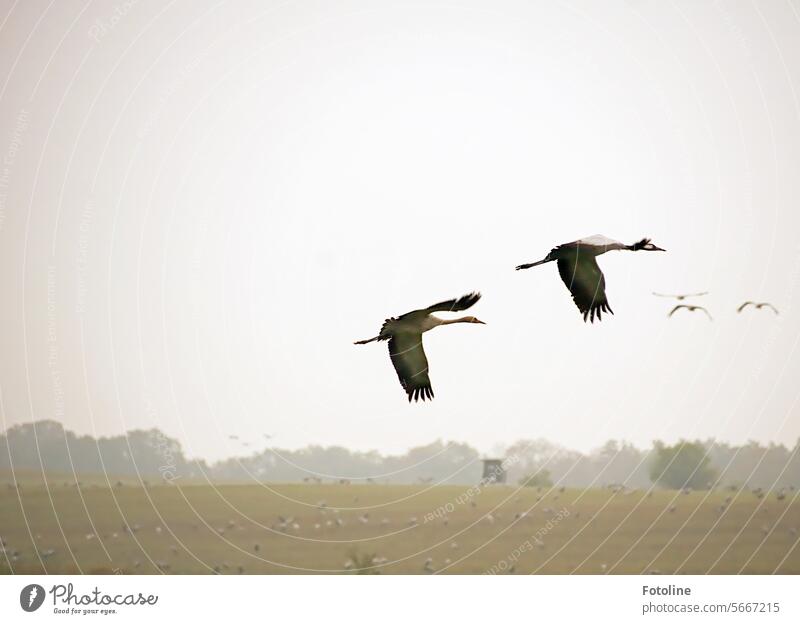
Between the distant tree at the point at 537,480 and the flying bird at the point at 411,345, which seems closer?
the flying bird at the point at 411,345

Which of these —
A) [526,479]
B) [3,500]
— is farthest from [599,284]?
[3,500]

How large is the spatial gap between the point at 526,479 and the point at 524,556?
7.40 meters

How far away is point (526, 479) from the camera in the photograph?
102ft

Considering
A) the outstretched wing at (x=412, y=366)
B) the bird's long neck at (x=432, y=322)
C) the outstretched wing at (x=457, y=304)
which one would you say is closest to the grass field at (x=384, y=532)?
the outstretched wing at (x=412, y=366)

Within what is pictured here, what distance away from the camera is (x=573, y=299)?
1767 centimetres

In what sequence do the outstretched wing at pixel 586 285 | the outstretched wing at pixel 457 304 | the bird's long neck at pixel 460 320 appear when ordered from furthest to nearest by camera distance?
the bird's long neck at pixel 460 320 < the outstretched wing at pixel 586 285 < the outstretched wing at pixel 457 304

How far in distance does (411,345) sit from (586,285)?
9.49 feet

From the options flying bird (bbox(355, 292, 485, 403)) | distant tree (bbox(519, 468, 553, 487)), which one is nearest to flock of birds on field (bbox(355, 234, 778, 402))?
flying bird (bbox(355, 292, 485, 403))

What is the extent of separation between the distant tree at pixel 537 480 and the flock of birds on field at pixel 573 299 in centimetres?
1305

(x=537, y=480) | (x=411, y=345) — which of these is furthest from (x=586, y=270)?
(x=537, y=480)

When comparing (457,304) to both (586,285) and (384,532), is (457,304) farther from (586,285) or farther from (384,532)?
(384,532)

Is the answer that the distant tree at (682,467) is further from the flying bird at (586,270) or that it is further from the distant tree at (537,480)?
the flying bird at (586,270)

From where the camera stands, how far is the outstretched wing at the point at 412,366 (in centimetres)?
1792

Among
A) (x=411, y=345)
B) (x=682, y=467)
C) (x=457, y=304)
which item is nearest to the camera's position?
(x=457, y=304)
